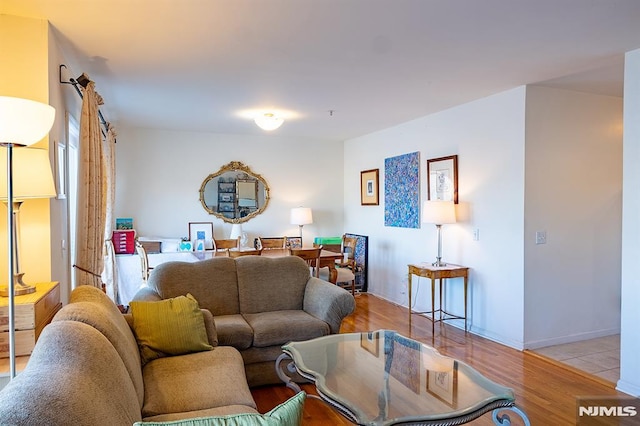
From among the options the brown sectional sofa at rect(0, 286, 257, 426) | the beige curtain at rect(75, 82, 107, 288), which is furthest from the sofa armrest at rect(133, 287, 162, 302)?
the brown sectional sofa at rect(0, 286, 257, 426)

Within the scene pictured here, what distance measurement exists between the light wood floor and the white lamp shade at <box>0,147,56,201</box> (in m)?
1.92

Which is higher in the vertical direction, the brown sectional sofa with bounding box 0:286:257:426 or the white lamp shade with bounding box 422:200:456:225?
the white lamp shade with bounding box 422:200:456:225

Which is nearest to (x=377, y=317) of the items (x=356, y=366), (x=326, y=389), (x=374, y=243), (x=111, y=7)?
(x=374, y=243)

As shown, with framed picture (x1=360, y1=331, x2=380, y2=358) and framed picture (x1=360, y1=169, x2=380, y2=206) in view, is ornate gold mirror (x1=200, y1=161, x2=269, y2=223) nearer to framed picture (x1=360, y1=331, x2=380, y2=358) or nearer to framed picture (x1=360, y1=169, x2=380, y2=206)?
framed picture (x1=360, y1=169, x2=380, y2=206)

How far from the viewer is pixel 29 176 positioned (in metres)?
2.18

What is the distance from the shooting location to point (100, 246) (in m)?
3.68

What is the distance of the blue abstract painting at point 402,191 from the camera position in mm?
5551

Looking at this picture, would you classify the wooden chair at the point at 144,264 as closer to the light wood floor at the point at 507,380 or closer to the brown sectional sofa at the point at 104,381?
the light wood floor at the point at 507,380

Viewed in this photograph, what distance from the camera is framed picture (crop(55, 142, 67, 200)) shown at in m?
2.95

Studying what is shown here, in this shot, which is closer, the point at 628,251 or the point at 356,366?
the point at 356,366

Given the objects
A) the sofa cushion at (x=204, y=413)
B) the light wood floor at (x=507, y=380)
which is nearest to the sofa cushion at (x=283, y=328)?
the light wood floor at (x=507, y=380)

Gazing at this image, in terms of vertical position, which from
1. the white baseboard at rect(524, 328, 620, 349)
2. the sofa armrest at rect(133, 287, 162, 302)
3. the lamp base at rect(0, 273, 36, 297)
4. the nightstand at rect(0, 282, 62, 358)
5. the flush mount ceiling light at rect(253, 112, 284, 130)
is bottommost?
the white baseboard at rect(524, 328, 620, 349)

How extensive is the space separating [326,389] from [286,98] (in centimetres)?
313

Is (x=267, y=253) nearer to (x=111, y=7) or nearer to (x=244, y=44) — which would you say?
(x=244, y=44)
